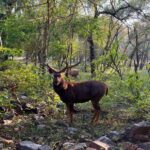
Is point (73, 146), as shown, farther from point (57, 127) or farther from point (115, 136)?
point (57, 127)

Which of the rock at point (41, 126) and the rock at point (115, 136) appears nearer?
the rock at point (115, 136)

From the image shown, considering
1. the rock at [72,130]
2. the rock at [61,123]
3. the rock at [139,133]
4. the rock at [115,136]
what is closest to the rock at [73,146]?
the rock at [115,136]

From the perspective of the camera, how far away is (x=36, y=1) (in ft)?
60.3

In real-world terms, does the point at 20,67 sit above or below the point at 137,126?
above

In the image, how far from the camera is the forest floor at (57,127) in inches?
394

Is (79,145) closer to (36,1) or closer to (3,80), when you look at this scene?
(3,80)

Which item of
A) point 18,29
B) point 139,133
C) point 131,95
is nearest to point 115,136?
point 139,133

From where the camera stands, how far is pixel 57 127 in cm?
1115

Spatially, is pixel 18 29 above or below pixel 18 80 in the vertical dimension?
above

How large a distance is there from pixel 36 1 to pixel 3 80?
29.0 ft

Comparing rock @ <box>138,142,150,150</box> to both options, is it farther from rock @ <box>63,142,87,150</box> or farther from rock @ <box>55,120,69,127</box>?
rock @ <box>55,120,69,127</box>

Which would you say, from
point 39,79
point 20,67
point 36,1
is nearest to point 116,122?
point 39,79

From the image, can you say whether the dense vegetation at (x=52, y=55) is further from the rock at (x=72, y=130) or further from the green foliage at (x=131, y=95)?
the rock at (x=72, y=130)

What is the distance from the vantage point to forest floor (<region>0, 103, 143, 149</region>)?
10016 millimetres
